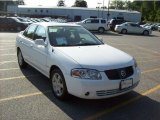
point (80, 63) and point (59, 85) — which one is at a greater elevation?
point (80, 63)

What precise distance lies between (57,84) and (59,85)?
10 cm

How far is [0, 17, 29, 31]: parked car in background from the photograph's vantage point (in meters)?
29.0

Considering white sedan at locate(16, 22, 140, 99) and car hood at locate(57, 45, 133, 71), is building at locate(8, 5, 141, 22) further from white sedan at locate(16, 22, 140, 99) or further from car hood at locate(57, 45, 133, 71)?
car hood at locate(57, 45, 133, 71)

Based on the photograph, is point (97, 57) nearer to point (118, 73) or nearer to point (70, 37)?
point (118, 73)

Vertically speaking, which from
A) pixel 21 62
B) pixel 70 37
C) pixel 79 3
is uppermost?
pixel 79 3

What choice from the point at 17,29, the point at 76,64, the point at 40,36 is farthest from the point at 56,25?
the point at 17,29

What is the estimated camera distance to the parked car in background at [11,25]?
29.0m

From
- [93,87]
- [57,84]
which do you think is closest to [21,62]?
[57,84]

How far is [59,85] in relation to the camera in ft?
19.0

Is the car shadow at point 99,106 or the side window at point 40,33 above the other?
the side window at point 40,33

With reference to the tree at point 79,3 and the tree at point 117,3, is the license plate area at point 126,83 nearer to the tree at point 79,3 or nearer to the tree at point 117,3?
the tree at point 79,3

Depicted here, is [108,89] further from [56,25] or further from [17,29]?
[17,29]

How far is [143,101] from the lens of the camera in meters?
6.00

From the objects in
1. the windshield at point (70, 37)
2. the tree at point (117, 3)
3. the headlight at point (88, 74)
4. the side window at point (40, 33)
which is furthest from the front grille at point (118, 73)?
the tree at point (117, 3)
